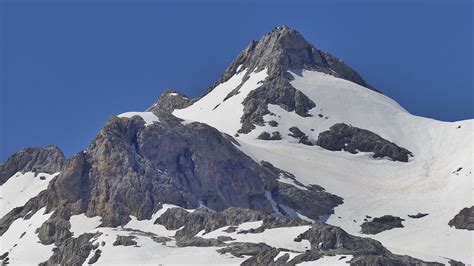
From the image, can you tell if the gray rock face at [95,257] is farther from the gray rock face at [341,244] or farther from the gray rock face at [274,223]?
the gray rock face at [341,244]

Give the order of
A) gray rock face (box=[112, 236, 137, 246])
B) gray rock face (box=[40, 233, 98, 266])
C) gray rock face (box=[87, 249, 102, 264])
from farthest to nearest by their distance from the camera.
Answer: gray rock face (box=[40, 233, 98, 266]) < gray rock face (box=[112, 236, 137, 246]) < gray rock face (box=[87, 249, 102, 264])

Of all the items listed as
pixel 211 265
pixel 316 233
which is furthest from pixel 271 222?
pixel 211 265

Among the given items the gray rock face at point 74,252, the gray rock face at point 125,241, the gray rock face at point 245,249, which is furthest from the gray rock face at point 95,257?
the gray rock face at point 245,249

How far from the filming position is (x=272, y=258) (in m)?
171

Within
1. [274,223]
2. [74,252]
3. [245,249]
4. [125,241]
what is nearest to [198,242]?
[125,241]

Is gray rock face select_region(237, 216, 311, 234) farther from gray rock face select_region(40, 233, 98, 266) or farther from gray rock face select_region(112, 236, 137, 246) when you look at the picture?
gray rock face select_region(40, 233, 98, 266)

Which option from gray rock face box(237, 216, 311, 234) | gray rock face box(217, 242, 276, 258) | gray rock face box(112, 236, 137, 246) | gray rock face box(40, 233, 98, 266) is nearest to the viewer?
gray rock face box(217, 242, 276, 258)

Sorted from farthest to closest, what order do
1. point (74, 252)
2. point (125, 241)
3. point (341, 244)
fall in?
point (74, 252)
point (125, 241)
point (341, 244)

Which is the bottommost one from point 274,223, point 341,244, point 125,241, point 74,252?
point 341,244

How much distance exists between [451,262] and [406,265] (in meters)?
23.8

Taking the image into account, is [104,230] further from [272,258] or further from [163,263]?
[272,258]

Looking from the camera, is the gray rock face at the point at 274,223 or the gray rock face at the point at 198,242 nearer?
the gray rock face at the point at 198,242

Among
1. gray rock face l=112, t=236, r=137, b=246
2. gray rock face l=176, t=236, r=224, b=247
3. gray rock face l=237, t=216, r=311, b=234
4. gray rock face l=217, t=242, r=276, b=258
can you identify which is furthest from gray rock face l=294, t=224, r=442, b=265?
gray rock face l=112, t=236, r=137, b=246

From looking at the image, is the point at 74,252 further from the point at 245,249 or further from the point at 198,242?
the point at 245,249
